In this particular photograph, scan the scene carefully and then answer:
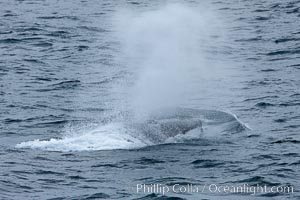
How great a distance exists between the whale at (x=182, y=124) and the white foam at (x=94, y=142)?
0.43 m

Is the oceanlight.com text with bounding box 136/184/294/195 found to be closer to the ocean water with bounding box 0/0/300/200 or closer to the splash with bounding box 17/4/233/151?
the ocean water with bounding box 0/0/300/200

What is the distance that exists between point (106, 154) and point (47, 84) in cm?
1168

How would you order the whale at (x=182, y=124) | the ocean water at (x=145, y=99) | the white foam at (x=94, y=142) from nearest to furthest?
the ocean water at (x=145, y=99) < the white foam at (x=94, y=142) < the whale at (x=182, y=124)

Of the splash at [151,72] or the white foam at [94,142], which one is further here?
the splash at [151,72]

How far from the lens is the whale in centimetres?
2416

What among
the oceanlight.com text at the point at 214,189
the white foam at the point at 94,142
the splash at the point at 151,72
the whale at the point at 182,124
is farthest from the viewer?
the whale at the point at 182,124

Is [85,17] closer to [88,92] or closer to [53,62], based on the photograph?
[53,62]

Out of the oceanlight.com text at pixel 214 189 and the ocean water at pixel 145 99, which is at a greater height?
the oceanlight.com text at pixel 214 189

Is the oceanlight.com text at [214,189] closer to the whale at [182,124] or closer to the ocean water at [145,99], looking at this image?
the ocean water at [145,99]

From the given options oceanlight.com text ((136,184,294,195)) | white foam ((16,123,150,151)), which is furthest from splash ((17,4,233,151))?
oceanlight.com text ((136,184,294,195))

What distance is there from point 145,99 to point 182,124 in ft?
17.3

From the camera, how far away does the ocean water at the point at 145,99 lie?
67.3 ft

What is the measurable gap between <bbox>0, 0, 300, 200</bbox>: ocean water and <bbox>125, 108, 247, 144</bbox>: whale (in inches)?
2.6

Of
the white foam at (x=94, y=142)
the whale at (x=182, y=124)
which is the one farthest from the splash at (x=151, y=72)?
the whale at (x=182, y=124)
